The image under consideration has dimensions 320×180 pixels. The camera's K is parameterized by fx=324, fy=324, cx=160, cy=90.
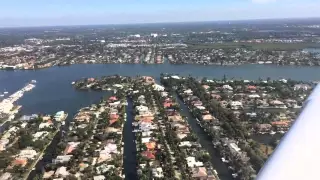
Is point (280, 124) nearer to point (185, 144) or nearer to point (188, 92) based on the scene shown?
point (185, 144)

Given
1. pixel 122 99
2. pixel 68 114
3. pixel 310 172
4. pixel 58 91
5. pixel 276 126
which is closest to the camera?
pixel 310 172

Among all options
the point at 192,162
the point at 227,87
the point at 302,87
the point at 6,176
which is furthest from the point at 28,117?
the point at 302,87

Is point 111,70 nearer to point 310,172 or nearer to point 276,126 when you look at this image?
point 276,126

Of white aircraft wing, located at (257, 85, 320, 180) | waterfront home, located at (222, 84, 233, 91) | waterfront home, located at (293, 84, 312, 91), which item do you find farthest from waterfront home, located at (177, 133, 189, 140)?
white aircraft wing, located at (257, 85, 320, 180)

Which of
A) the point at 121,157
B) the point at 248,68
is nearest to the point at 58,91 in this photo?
the point at 121,157

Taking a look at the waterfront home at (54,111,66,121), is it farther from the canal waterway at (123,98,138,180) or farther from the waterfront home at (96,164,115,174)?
the waterfront home at (96,164,115,174)

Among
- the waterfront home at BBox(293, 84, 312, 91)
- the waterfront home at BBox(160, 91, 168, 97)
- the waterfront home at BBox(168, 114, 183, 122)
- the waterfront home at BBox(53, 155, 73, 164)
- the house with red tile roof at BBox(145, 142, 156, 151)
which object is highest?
the waterfront home at BBox(293, 84, 312, 91)
